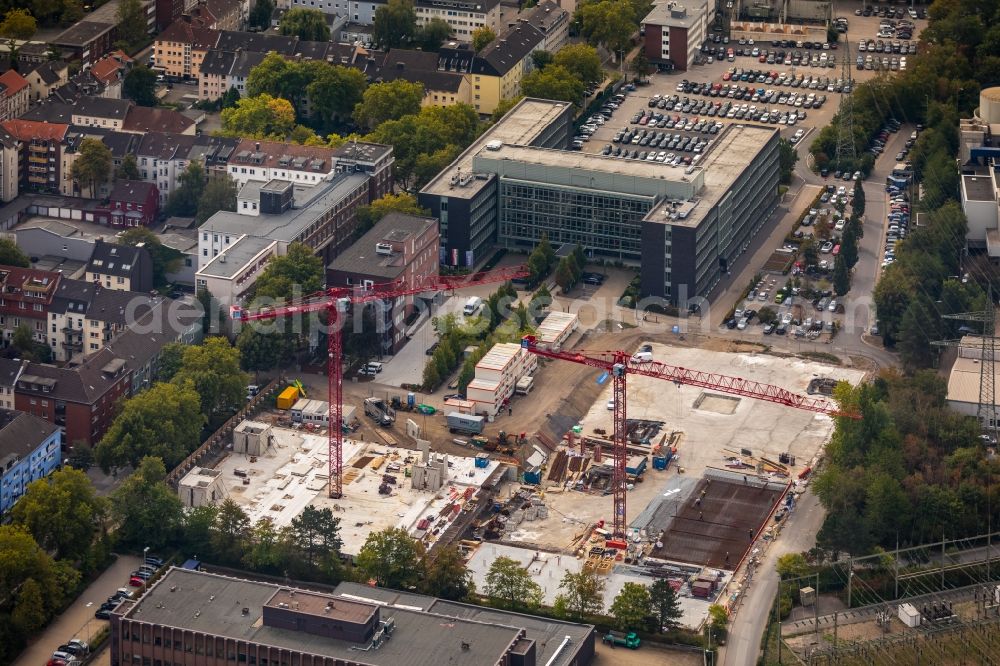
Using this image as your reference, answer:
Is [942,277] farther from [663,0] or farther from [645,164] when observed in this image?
[663,0]

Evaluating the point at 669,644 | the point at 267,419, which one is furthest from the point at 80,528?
the point at 669,644

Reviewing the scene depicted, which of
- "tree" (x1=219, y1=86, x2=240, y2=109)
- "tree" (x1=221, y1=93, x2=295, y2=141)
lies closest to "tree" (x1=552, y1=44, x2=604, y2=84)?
"tree" (x1=221, y1=93, x2=295, y2=141)

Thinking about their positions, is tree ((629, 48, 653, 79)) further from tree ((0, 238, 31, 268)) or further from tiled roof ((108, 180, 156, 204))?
tree ((0, 238, 31, 268))

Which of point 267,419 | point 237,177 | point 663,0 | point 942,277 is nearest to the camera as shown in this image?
point 267,419

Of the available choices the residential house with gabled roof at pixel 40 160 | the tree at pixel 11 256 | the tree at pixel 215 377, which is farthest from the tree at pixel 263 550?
the residential house with gabled roof at pixel 40 160

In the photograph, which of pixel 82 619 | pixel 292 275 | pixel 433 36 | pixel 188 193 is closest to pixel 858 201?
pixel 292 275

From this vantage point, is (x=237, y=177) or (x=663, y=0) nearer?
(x=237, y=177)

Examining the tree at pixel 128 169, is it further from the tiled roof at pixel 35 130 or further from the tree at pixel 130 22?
the tree at pixel 130 22

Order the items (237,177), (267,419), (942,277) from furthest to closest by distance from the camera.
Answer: (237,177)
(942,277)
(267,419)
